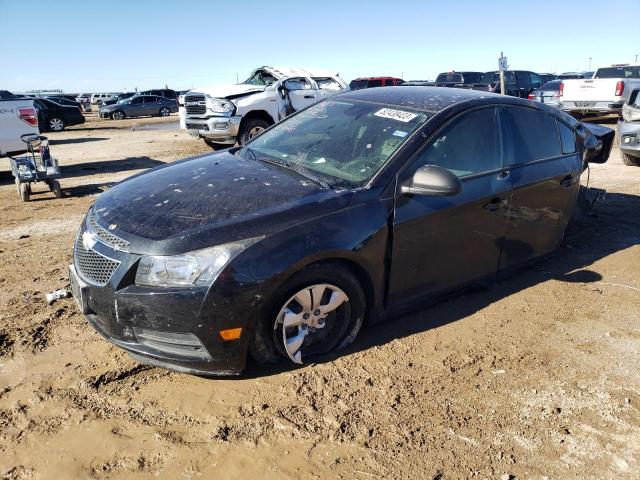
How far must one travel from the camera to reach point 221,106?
1148cm

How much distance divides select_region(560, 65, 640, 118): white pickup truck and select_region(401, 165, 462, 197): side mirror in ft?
48.3

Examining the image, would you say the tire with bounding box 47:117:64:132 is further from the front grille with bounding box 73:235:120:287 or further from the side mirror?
the side mirror

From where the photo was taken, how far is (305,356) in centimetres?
319

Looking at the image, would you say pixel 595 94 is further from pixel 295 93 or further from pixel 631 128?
pixel 295 93

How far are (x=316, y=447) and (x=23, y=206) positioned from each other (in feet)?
22.2

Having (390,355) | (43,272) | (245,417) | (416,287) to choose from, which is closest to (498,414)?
(390,355)

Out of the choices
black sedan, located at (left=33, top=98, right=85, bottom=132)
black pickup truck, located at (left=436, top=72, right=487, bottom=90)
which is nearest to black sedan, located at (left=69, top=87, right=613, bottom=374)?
black pickup truck, located at (left=436, top=72, right=487, bottom=90)

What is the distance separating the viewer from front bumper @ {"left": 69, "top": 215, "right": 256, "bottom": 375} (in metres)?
2.69

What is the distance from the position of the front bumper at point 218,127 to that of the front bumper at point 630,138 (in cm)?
774

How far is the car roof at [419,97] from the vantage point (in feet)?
12.5

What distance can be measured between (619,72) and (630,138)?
38.1ft

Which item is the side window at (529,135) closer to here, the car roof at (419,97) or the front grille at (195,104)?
the car roof at (419,97)

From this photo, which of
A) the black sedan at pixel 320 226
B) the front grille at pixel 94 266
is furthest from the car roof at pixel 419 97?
the front grille at pixel 94 266

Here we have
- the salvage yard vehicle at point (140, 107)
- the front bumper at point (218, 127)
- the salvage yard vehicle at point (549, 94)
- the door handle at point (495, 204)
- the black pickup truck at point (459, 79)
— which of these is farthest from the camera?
the salvage yard vehicle at point (140, 107)
